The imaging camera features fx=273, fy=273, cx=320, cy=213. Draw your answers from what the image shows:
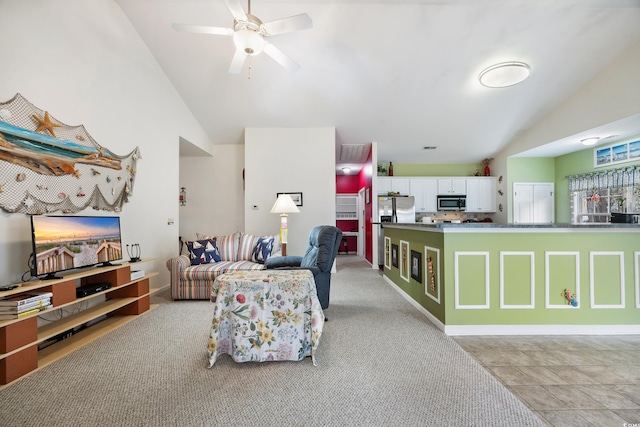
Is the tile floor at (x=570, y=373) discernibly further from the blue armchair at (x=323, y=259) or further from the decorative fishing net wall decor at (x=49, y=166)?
the decorative fishing net wall decor at (x=49, y=166)

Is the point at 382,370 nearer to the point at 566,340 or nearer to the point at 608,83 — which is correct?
the point at 566,340

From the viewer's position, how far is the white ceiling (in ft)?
10.8

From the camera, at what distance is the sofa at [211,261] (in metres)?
3.61

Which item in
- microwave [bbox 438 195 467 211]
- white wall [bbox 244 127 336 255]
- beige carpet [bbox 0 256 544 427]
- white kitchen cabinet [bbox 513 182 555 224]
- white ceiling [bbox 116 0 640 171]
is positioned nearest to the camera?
beige carpet [bbox 0 256 544 427]

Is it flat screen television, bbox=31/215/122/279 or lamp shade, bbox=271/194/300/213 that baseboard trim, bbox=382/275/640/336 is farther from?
flat screen television, bbox=31/215/122/279

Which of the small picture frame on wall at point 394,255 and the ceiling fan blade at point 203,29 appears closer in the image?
the ceiling fan blade at point 203,29

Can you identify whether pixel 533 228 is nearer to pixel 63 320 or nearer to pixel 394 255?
pixel 394 255

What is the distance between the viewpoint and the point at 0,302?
73.7 inches

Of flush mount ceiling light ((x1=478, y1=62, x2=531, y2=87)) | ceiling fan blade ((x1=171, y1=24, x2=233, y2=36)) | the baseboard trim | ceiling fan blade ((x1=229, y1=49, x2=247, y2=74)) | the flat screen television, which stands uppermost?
flush mount ceiling light ((x1=478, y1=62, x2=531, y2=87))

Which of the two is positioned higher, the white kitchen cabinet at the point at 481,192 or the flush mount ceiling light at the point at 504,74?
the flush mount ceiling light at the point at 504,74

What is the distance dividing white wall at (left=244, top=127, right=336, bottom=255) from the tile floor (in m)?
3.49

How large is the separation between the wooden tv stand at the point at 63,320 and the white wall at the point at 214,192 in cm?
281

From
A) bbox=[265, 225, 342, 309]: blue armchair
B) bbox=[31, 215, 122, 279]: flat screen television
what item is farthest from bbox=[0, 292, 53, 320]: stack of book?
bbox=[265, 225, 342, 309]: blue armchair

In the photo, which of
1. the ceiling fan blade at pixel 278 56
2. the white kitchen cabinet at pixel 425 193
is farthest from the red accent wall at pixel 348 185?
the ceiling fan blade at pixel 278 56
